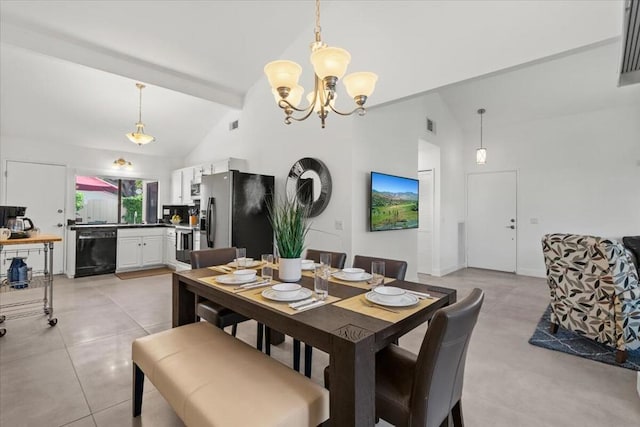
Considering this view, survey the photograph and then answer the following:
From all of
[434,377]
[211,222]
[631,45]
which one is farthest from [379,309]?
[211,222]

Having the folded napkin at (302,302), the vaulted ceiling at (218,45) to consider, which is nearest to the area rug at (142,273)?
the vaulted ceiling at (218,45)

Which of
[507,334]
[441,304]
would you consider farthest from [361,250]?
[441,304]

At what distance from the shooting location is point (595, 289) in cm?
264

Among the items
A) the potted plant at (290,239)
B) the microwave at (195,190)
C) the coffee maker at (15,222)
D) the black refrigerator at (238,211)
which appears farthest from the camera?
the microwave at (195,190)

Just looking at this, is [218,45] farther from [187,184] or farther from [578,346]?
[578,346]

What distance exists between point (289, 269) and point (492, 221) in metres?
5.73

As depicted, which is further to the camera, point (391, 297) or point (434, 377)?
point (391, 297)

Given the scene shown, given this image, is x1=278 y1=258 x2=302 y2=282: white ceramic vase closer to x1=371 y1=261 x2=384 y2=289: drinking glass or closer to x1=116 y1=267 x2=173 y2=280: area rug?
x1=371 y1=261 x2=384 y2=289: drinking glass

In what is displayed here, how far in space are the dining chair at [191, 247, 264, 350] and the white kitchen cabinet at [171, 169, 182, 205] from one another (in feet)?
13.9

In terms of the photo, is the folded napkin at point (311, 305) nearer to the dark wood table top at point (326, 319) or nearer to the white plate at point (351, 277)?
the dark wood table top at point (326, 319)

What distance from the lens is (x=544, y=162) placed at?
5652 millimetres

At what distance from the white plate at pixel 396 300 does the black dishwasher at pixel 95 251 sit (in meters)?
5.82

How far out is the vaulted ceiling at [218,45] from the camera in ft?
8.46

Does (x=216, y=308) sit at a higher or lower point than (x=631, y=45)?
lower
